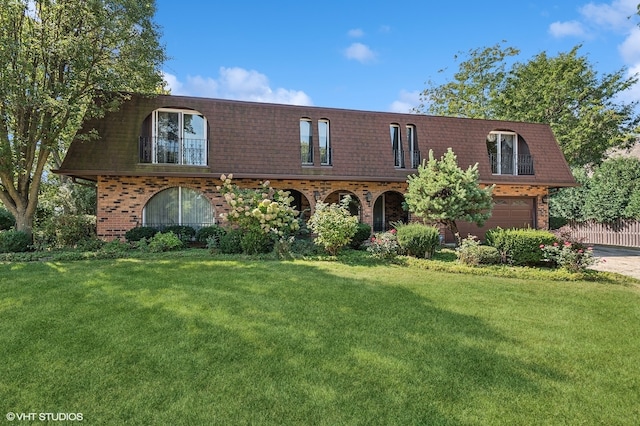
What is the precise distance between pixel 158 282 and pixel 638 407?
6638 millimetres

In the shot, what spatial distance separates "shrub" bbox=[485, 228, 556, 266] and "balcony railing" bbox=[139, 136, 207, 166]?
9.95m

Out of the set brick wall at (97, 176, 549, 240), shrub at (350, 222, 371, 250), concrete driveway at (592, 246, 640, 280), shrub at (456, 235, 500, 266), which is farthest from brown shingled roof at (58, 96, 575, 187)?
shrub at (456, 235, 500, 266)

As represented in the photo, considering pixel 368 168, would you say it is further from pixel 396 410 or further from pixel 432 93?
pixel 432 93

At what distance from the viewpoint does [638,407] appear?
9.98 feet

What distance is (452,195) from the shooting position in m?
10.5

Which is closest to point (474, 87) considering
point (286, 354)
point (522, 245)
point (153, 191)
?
point (522, 245)

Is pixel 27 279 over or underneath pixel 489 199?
underneath

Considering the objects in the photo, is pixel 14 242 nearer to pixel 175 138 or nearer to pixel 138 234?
pixel 138 234

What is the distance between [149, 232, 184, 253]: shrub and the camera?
991 centimetres

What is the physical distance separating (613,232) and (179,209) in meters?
19.7

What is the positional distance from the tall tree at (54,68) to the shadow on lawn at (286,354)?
6.50 metres

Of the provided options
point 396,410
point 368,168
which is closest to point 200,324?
point 396,410

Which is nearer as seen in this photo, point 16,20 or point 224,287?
point 224,287

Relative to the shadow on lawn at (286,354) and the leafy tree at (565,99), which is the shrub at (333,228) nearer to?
the shadow on lawn at (286,354)
